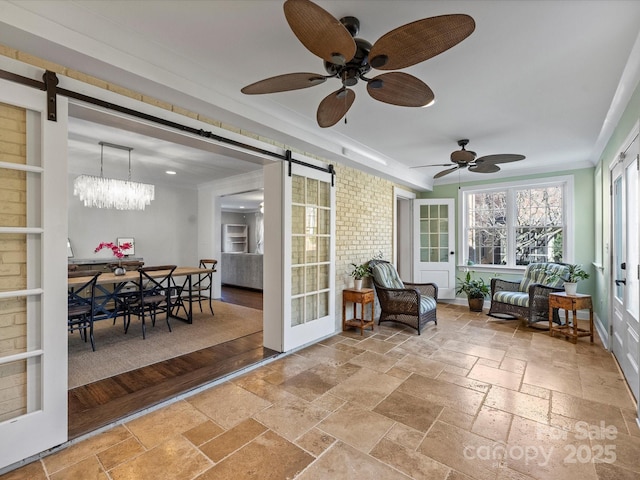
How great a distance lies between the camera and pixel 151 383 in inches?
109

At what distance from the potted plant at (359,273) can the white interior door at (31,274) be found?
321 centimetres

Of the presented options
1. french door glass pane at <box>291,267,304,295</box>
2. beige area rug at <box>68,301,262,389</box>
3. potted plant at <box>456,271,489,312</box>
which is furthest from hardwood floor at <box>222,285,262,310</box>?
potted plant at <box>456,271,489,312</box>

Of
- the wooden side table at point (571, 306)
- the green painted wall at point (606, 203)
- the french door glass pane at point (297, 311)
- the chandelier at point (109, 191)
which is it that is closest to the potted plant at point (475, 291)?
the wooden side table at point (571, 306)

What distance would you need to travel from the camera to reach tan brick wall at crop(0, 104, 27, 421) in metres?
1.77

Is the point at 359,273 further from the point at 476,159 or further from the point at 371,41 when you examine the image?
the point at 371,41

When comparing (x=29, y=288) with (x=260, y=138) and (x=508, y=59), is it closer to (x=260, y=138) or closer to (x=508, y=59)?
(x=260, y=138)

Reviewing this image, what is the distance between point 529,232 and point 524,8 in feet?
15.9

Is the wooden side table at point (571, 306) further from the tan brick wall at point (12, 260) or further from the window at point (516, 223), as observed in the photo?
the tan brick wall at point (12, 260)

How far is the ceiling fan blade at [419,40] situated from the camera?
4.22 ft

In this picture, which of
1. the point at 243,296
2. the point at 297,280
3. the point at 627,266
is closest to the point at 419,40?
the point at 297,280

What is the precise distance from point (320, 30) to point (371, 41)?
838mm

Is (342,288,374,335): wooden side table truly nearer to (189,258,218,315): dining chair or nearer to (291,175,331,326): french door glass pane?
(291,175,331,326): french door glass pane

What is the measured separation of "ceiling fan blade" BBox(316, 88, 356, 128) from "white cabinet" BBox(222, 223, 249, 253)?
9.24 m

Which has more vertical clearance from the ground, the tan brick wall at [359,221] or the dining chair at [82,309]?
the tan brick wall at [359,221]
